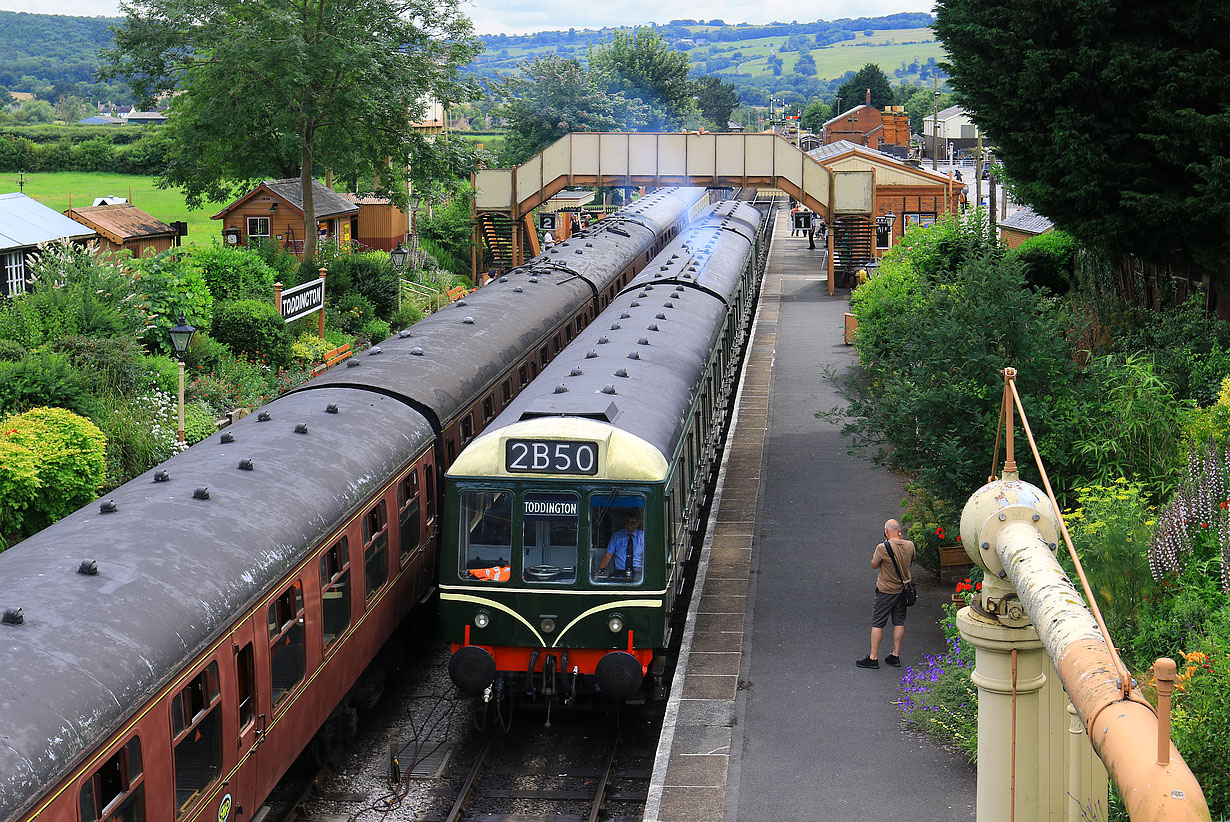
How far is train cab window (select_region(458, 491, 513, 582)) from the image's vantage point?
10.9m

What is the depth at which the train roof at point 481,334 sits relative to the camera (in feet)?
44.3

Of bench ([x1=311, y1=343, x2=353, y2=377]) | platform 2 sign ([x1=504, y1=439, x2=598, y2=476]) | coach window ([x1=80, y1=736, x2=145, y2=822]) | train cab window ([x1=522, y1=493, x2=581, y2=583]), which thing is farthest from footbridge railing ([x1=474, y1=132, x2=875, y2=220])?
coach window ([x1=80, y1=736, x2=145, y2=822])

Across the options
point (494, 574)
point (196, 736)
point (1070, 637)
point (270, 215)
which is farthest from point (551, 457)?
point (270, 215)

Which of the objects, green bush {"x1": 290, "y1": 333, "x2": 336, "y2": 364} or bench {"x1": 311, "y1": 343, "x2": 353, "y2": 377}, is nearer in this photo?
bench {"x1": 311, "y1": 343, "x2": 353, "y2": 377}

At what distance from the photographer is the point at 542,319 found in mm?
18281

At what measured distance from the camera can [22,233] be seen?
91.1 ft

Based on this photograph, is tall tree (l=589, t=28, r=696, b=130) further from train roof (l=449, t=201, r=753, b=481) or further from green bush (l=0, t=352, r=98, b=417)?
green bush (l=0, t=352, r=98, b=417)

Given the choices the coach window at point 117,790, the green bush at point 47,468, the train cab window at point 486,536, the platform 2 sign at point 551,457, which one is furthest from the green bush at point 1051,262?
the coach window at point 117,790

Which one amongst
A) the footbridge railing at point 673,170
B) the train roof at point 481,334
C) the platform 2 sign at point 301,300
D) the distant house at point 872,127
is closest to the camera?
the train roof at point 481,334

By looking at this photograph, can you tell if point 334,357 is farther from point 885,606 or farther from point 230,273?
point 885,606

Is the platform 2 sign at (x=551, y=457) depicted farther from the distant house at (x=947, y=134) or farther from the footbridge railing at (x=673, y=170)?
the distant house at (x=947, y=134)

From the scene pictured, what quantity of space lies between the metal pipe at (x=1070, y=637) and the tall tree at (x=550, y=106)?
61.3m

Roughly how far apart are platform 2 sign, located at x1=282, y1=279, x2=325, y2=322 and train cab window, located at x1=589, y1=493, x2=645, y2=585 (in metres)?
12.2

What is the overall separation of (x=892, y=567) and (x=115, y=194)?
65407mm
